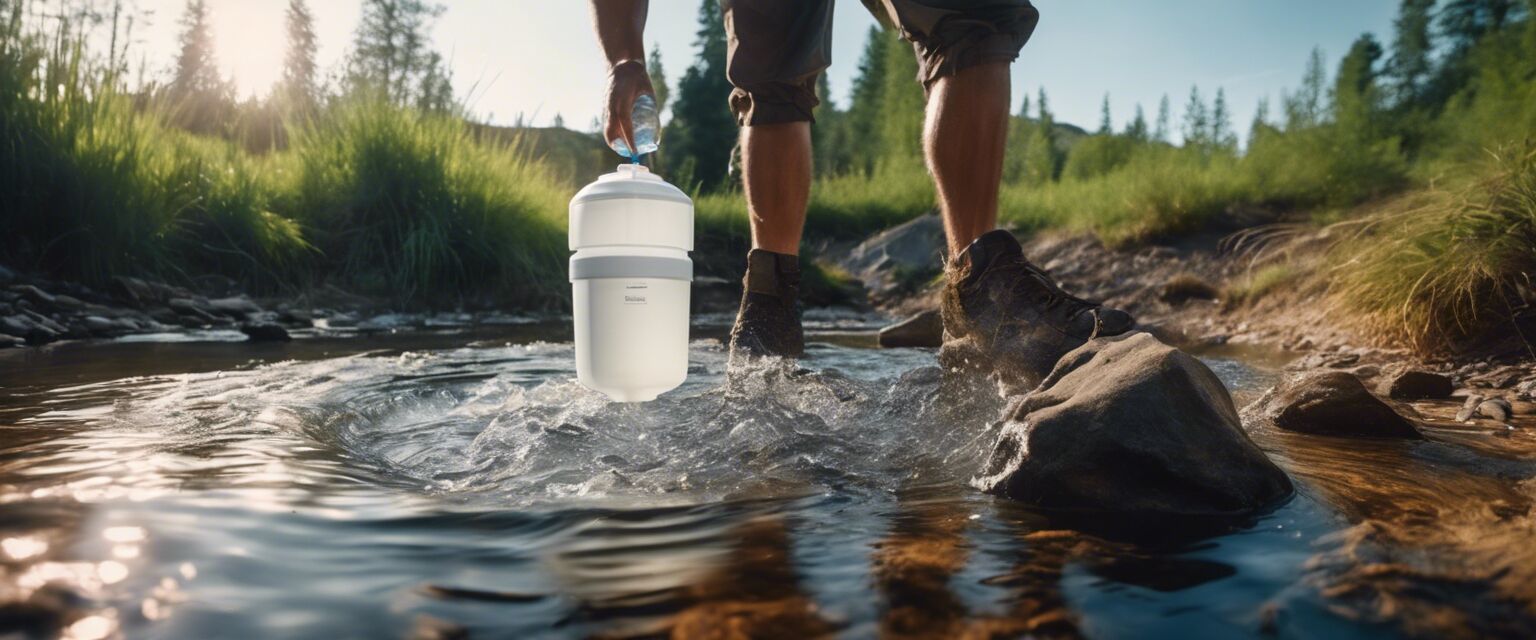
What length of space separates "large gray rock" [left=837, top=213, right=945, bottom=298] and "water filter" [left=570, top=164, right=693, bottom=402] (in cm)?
792

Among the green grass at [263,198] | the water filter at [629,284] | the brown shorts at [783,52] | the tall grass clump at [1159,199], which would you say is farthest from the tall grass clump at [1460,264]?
the green grass at [263,198]

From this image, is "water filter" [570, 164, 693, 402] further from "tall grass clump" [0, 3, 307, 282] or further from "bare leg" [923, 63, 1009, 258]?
"tall grass clump" [0, 3, 307, 282]

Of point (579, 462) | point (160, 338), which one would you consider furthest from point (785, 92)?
point (160, 338)

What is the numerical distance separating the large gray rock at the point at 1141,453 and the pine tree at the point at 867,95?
32468 millimetres

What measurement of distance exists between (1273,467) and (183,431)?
196cm

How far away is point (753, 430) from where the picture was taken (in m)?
1.87

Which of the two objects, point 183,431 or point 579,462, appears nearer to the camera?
point 579,462

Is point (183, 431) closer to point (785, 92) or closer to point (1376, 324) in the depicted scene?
point (785, 92)

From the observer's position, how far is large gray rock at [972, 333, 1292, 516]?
1275 mm

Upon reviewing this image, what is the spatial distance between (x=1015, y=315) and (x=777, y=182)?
3.25 feet

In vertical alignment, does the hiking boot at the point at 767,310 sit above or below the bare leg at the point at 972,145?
below

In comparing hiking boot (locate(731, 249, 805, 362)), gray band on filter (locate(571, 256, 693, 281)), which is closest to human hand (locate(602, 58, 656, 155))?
gray band on filter (locate(571, 256, 693, 281))

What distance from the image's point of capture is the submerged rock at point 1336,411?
1.88 metres

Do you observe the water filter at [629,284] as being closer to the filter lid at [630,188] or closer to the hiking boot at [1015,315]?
the filter lid at [630,188]
